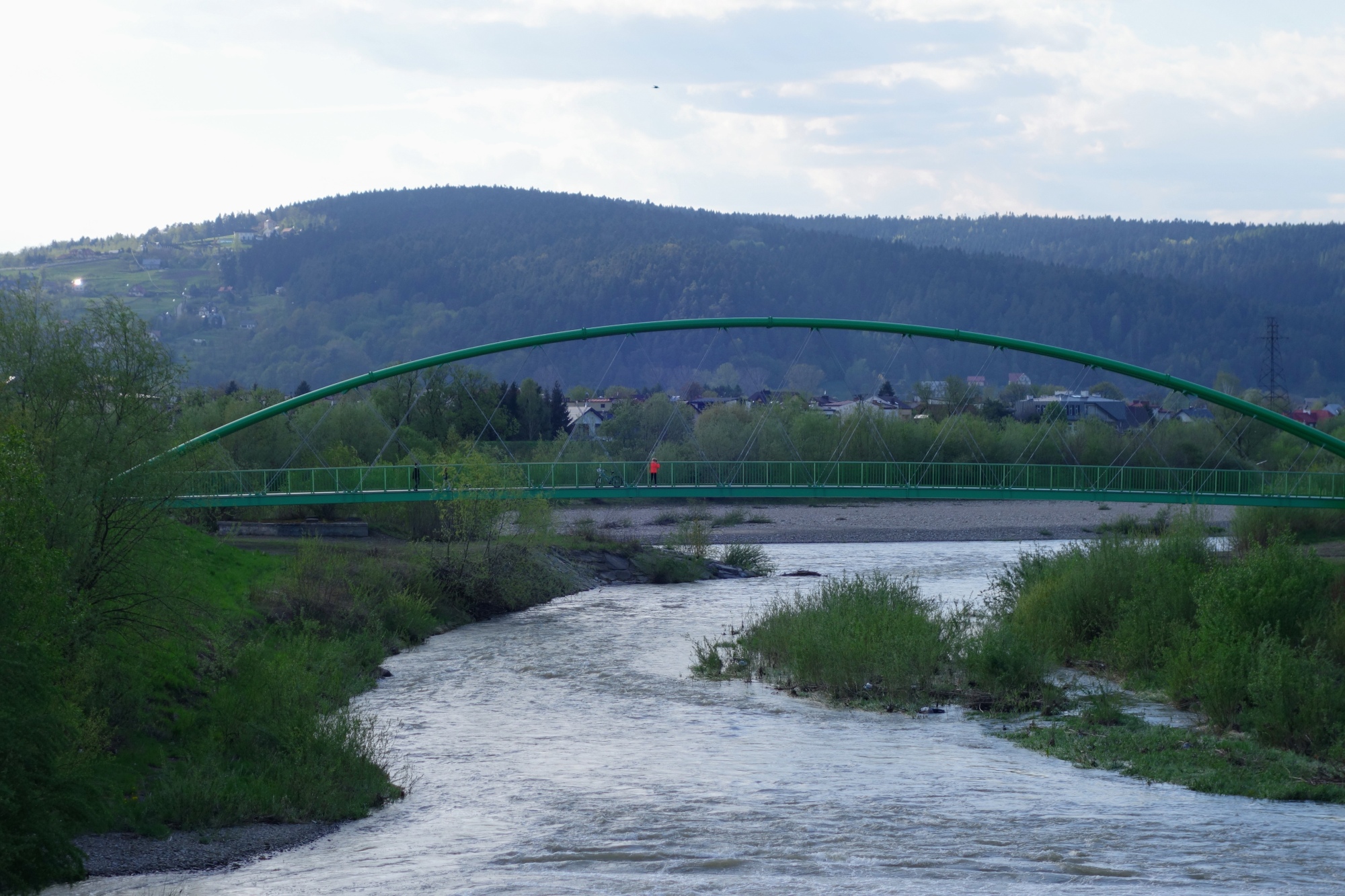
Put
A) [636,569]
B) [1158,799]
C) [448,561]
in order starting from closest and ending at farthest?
[1158,799] → [448,561] → [636,569]

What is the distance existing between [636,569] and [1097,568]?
985 inches

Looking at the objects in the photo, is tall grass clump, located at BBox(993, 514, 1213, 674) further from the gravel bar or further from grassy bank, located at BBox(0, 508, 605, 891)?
the gravel bar

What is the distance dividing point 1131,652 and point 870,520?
5005cm

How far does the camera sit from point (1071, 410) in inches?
3155

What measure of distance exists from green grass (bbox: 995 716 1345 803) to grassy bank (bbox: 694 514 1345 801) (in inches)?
1.4

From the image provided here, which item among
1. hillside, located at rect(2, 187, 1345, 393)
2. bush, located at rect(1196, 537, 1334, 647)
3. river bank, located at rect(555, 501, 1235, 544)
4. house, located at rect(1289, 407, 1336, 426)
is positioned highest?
hillside, located at rect(2, 187, 1345, 393)

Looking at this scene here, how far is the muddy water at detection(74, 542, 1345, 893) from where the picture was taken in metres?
16.5

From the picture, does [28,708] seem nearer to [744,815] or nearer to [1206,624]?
[744,815]

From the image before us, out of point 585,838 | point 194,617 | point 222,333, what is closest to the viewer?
point 585,838

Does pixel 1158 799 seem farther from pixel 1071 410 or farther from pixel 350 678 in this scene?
pixel 1071 410

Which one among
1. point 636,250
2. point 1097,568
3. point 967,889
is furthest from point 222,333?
point 967,889

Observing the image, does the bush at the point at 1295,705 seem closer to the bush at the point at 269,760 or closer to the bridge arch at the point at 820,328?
the bush at the point at 269,760

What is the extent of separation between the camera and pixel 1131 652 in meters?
29.4

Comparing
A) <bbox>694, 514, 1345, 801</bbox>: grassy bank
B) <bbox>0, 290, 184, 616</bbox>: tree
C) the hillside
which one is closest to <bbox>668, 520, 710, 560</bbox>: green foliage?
<bbox>694, 514, 1345, 801</bbox>: grassy bank
